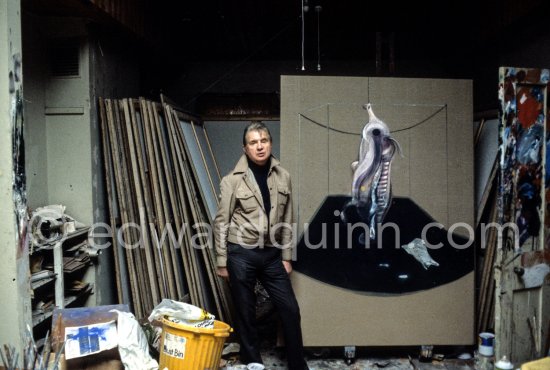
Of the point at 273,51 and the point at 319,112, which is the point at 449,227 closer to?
the point at 319,112

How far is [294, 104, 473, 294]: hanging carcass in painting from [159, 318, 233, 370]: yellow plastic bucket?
35.7 inches

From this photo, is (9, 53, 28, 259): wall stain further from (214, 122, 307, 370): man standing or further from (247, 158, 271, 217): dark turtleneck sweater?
(247, 158, 271, 217): dark turtleneck sweater

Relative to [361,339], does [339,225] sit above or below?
above

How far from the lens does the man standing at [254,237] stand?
3.53 m

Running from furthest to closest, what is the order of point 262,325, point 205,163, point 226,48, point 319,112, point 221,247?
point 226,48
point 205,163
point 262,325
point 319,112
point 221,247

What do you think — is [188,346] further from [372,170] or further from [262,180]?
[372,170]

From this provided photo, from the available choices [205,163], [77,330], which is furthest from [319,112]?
[77,330]

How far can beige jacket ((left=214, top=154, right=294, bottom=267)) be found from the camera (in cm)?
353

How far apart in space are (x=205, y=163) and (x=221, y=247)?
1593 millimetres

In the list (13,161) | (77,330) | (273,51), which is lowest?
(77,330)

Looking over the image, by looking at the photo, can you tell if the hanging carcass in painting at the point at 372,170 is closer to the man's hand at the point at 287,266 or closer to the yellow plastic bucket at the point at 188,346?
the man's hand at the point at 287,266

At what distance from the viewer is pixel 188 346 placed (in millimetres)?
3213

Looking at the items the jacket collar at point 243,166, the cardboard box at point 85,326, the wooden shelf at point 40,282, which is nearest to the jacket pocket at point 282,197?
the jacket collar at point 243,166

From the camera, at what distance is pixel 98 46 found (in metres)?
4.12
